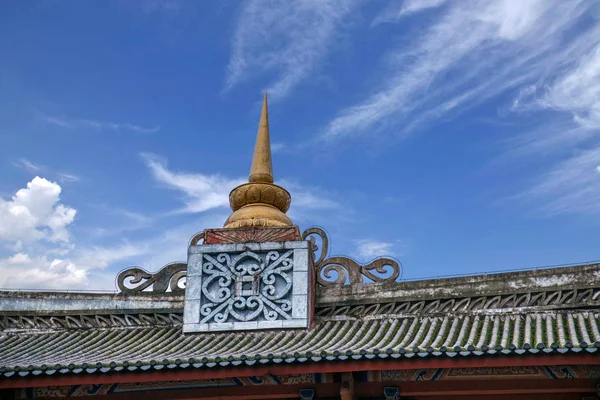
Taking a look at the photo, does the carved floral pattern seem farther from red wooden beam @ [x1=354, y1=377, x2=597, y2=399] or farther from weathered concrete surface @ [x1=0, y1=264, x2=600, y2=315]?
red wooden beam @ [x1=354, y1=377, x2=597, y2=399]

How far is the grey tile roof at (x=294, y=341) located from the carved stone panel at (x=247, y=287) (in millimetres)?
220

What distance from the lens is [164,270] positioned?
12320mm

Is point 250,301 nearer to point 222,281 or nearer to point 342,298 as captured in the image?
point 222,281

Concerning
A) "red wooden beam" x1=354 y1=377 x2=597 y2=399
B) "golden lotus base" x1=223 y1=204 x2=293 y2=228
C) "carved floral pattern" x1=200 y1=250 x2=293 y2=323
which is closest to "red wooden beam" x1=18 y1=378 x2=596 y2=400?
"red wooden beam" x1=354 y1=377 x2=597 y2=399

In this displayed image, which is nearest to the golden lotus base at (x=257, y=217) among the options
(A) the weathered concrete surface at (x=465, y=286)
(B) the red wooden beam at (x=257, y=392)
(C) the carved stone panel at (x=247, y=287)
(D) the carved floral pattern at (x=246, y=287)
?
(C) the carved stone panel at (x=247, y=287)

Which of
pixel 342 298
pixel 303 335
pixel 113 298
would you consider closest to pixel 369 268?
pixel 342 298

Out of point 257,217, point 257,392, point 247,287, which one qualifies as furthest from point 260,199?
point 257,392

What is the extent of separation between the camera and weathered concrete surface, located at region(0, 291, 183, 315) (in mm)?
12012

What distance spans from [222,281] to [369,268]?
7.35 ft

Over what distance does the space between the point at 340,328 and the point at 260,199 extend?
2800 mm

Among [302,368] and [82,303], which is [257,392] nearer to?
[302,368]

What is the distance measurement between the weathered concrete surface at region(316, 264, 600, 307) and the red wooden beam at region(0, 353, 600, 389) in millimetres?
2608

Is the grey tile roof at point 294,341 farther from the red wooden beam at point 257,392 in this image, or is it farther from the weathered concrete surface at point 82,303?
the red wooden beam at point 257,392

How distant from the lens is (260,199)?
41.7 feet
